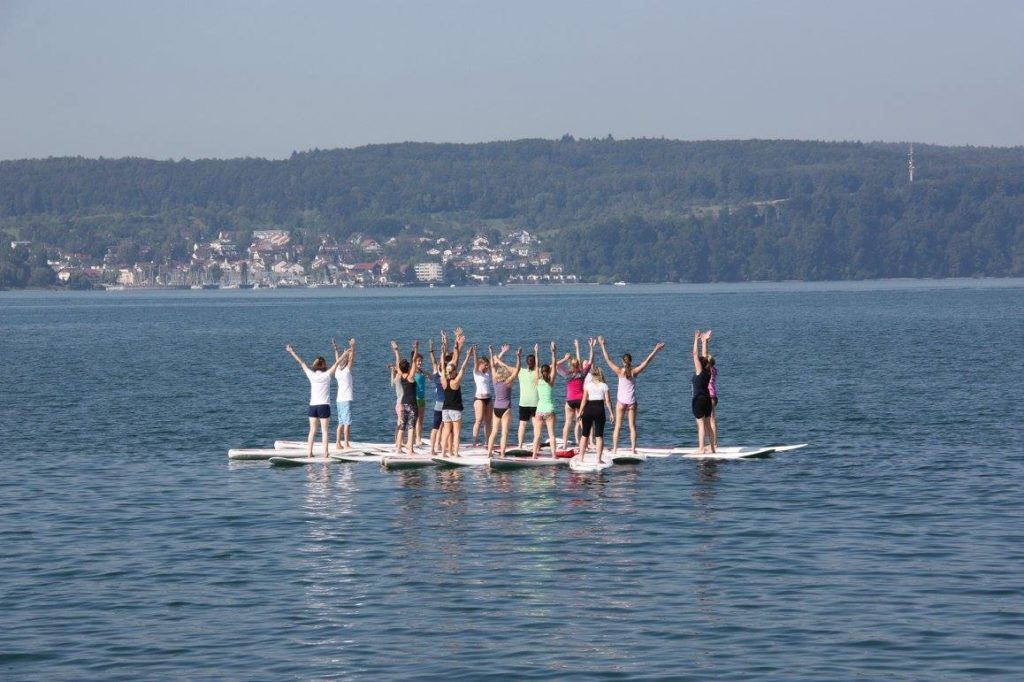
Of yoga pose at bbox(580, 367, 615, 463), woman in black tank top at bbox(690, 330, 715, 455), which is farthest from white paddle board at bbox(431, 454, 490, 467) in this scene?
woman in black tank top at bbox(690, 330, 715, 455)

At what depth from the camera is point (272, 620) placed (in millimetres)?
16906

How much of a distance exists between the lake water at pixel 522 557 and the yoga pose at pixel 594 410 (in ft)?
2.54

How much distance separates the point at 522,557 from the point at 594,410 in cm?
783

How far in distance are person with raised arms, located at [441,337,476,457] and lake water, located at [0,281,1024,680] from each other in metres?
0.96

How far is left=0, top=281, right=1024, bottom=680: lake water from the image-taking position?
15492mm

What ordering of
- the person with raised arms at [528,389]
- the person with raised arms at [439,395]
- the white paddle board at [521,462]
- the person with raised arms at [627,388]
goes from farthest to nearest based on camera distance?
the person with raised arms at [528,389] → the white paddle board at [521,462] → the person with raised arms at [627,388] → the person with raised arms at [439,395]

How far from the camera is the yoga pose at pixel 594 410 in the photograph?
27172mm

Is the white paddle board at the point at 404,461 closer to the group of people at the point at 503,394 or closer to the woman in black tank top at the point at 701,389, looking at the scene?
the group of people at the point at 503,394

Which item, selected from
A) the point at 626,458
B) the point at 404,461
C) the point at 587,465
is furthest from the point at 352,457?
the point at 626,458

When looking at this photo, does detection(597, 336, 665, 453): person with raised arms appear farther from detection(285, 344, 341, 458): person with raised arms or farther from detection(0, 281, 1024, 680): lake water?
detection(285, 344, 341, 458): person with raised arms

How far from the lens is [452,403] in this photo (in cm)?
2756

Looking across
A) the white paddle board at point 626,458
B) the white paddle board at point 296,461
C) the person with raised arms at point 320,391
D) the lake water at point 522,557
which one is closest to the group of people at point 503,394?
the person with raised arms at point 320,391

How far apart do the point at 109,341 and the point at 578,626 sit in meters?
80.7

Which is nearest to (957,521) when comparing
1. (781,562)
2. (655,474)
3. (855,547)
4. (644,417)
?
(855,547)
